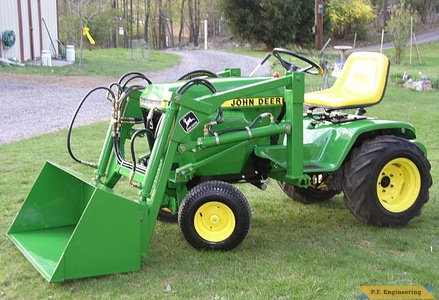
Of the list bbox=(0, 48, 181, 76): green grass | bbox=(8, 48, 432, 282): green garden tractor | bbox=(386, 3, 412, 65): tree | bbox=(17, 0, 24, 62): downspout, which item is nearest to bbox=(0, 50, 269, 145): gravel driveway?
bbox=(0, 48, 181, 76): green grass

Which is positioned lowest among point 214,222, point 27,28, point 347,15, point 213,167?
point 214,222

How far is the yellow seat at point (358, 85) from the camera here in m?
5.14

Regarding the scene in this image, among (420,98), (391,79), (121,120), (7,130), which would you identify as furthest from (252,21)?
(121,120)

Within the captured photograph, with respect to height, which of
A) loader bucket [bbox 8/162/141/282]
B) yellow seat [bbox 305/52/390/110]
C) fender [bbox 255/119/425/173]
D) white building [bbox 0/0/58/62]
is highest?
white building [bbox 0/0/58/62]

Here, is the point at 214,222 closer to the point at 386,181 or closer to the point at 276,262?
the point at 276,262

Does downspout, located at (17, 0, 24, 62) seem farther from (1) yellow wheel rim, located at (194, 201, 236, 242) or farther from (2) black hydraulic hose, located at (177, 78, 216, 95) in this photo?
(1) yellow wheel rim, located at (194, 201, 236, 242)

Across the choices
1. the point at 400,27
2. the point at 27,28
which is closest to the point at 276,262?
the point at 27,28

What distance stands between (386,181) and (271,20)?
3043 cm

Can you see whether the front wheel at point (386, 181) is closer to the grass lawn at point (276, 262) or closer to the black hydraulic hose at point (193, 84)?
the grass lawn at point (276, 262)

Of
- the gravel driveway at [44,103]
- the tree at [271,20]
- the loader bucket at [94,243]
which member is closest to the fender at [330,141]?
the loader bucket at [94,243]

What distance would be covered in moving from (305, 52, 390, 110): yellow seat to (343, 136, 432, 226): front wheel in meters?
0.38

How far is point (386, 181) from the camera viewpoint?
5.08 m

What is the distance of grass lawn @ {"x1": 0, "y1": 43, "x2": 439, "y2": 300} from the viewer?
12.3 feet

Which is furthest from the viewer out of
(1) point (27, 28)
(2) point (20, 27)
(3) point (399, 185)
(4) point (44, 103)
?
(1) point (27, 28)
